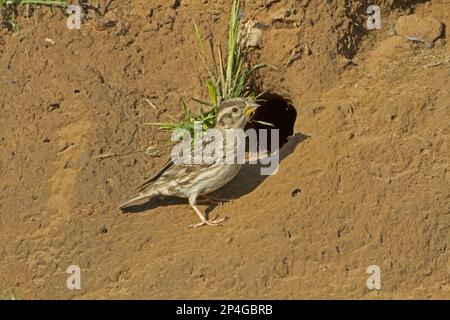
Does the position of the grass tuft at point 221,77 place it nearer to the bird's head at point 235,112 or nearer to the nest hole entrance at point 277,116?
the bird's head at point 235,112

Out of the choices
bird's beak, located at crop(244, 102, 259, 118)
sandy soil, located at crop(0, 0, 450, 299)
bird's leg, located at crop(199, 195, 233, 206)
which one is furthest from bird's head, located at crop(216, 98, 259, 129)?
bird's leg, located at crop(199, 195, 233, 206)

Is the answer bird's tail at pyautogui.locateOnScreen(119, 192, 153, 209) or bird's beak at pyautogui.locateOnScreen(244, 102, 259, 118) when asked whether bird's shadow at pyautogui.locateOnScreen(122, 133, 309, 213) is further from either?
bird's beak at pyautogui.locateOnScreen(244, 102, 259, 118)

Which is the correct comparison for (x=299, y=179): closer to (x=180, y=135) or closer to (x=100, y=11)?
(x=180, y=135)

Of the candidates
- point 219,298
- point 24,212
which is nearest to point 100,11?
point 24,212

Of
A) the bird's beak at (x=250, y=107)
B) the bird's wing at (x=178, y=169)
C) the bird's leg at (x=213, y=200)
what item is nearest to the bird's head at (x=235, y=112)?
the bird's beak at (x=250, y=107)

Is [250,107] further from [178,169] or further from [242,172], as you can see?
[178,169]
